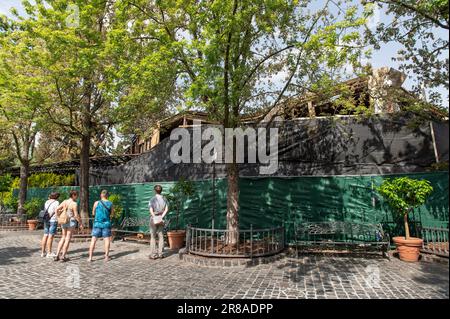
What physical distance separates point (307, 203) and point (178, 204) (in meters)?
5.08

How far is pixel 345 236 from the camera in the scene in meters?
10.1

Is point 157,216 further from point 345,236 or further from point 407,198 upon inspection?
point 407,198

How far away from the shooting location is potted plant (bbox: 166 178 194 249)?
1061 cm


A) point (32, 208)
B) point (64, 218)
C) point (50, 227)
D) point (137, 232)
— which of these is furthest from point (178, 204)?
point (32, 208)

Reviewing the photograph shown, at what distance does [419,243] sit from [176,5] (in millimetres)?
9702

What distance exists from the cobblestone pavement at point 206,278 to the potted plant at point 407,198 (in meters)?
0.41

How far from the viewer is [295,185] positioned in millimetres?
10875

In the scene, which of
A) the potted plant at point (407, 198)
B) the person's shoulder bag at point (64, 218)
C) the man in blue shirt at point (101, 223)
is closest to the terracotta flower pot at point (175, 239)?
the man in blue shirt at point (101, 223)

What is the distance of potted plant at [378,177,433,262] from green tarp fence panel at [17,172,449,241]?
1.24 meters

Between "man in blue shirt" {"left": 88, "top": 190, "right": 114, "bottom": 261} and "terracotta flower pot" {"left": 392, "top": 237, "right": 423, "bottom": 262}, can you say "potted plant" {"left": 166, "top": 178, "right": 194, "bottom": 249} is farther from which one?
"terracotta flower pot" {"left": 392, "top": 237, "right": 423, "bottom": 262}

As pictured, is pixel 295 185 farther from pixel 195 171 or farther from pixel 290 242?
pixel 195 171

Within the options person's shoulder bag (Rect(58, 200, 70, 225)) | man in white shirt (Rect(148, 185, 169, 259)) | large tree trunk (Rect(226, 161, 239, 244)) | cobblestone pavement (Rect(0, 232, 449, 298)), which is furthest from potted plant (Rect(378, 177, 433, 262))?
person's shoulder bag (Rect(58, 200, 70, 225))
